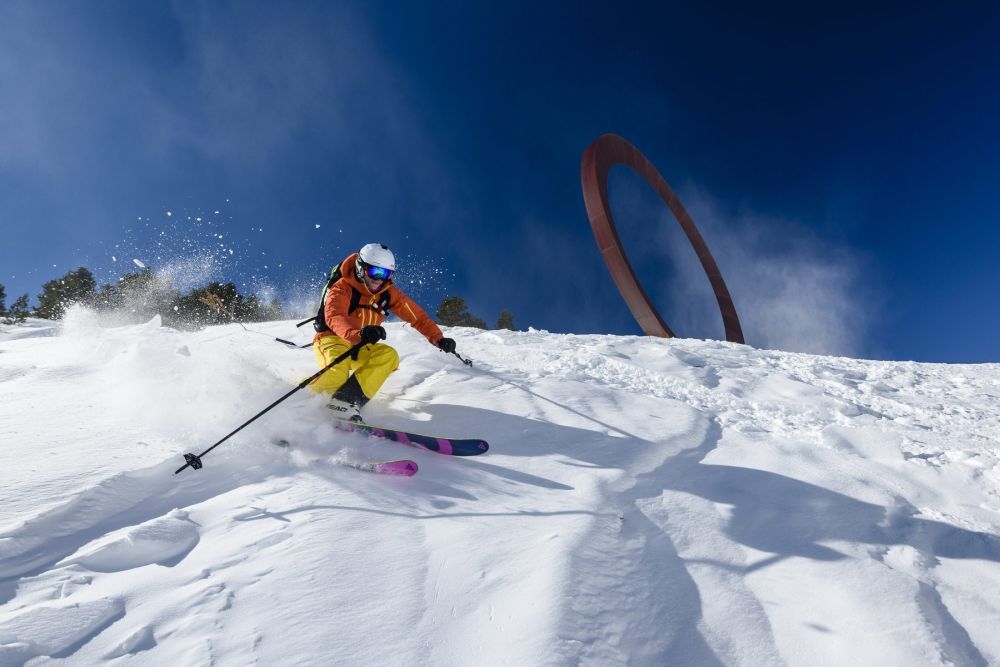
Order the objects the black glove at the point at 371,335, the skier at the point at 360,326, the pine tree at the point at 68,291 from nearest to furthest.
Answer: the black glove at the point at 371,335 → the skier at the point at 360,326 → the pine tree at the point at 68,291

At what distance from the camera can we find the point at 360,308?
16.9 feet

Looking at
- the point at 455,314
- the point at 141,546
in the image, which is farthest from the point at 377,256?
the point at 455,314

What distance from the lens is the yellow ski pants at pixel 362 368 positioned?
14.5 feet

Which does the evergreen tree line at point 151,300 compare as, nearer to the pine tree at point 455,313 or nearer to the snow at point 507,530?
the pine tree at point 455,313

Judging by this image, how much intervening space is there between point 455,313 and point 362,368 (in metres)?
32.4

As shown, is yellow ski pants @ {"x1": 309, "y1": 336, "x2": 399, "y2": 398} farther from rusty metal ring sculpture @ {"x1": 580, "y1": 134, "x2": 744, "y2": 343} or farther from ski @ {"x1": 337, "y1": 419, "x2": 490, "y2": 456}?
rusty metal ring sculpture @ {"x1": 580, "y1": 134, "x2": 744, "y2": 343}

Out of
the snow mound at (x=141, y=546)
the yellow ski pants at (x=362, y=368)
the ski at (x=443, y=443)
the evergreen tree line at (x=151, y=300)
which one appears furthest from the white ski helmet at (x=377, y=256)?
the evergreen tree line at (x=151, y=300)

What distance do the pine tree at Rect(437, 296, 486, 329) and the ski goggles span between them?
30760 millimetres

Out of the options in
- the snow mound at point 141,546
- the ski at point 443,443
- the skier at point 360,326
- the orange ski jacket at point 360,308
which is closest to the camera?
the snow mound at point 141,546

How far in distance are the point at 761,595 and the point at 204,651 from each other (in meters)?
2.15

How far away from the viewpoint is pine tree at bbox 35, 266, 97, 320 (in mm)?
34844

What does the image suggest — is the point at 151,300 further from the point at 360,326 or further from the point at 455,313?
the point at 360,326

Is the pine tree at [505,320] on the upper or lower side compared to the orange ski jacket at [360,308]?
upper

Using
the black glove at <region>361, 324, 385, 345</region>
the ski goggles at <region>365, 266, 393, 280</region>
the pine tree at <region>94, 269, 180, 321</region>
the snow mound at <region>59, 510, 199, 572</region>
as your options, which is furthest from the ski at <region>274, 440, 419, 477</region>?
the pine tree at <region>94, 269, 180, 321</region>
